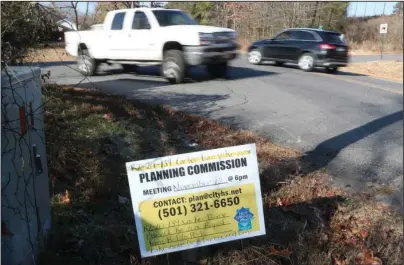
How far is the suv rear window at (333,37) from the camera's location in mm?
7191

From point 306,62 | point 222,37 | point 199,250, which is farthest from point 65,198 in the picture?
point 306,62

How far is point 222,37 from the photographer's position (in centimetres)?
893

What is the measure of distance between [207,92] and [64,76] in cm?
378

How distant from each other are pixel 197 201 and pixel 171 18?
856 cm

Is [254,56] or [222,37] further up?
[222,37]

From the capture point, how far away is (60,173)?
5.07 meters

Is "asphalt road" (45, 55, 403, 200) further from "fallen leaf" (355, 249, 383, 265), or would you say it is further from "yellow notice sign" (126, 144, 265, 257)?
"yellow notice sign" (126, 144, 265, 257)

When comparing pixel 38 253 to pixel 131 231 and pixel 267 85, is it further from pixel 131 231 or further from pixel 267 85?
pixel 267 85

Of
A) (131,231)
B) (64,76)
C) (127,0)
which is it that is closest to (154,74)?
(64,76)

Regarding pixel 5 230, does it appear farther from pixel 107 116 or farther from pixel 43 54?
pixel 107 116

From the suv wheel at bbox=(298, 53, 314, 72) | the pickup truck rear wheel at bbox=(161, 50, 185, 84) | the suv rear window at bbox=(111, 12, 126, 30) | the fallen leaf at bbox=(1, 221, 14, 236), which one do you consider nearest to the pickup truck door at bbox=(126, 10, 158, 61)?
the suv rear window at bbox=(111, 12, 126, 30)

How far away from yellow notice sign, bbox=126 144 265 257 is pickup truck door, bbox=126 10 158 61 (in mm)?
Result: 8755

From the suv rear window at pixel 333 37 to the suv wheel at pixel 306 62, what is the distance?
169 centimetres

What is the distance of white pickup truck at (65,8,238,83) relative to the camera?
10.2 metres
